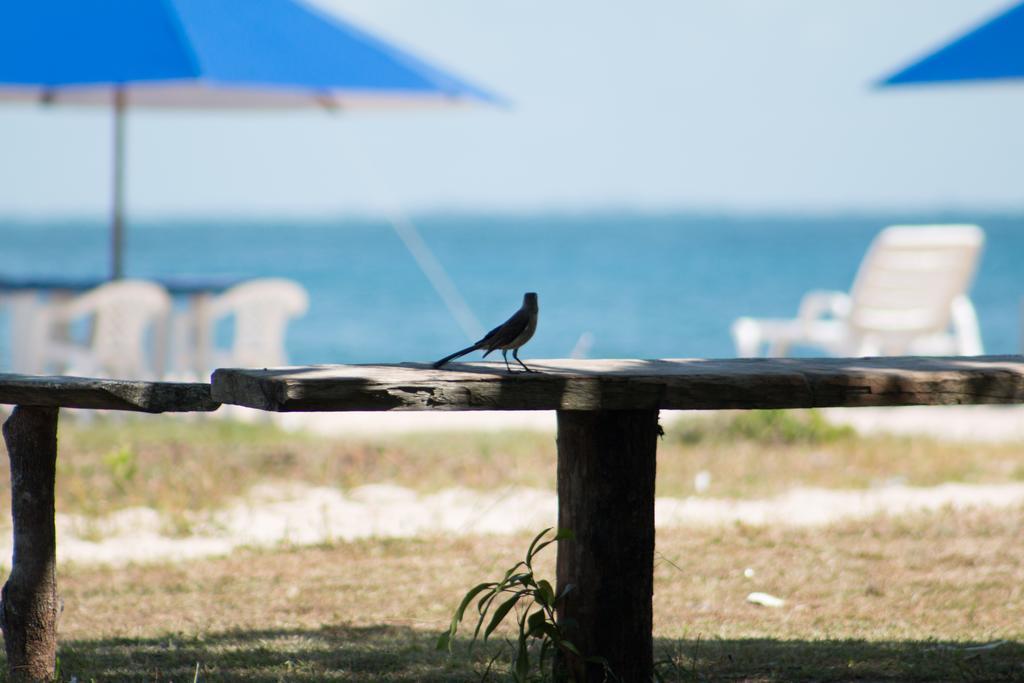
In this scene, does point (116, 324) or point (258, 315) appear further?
point (258, 315)

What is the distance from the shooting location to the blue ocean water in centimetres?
3253

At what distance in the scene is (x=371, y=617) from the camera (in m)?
4.27

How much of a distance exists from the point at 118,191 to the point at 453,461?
398 centimetres

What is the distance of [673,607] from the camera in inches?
174

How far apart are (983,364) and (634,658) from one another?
3.47 ft

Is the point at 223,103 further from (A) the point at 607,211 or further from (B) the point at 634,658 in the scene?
(A) the point at 607,211

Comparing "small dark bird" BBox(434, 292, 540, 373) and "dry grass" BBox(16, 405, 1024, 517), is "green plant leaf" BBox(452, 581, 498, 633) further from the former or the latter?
"dry grass" BBox(16, 405, 1024, 517)

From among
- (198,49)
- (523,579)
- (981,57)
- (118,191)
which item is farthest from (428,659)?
(118,191)

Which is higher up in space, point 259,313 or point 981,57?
point 981,57

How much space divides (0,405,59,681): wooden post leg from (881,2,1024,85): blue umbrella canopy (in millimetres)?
5230

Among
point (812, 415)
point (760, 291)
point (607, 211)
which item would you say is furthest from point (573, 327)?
point (607, 211)

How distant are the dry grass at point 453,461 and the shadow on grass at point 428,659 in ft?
6.73

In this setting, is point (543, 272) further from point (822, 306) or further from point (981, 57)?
point (981, 57)

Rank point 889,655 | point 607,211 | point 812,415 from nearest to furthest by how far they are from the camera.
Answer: point 889,655, point 812,415, point 607,211
